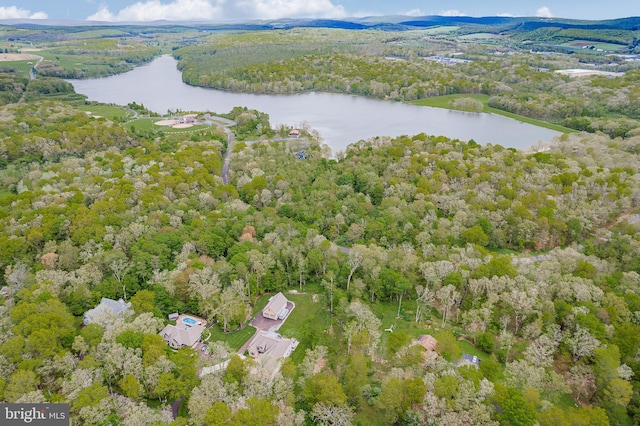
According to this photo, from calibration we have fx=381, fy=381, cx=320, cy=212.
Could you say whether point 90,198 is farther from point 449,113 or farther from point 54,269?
point 449,113

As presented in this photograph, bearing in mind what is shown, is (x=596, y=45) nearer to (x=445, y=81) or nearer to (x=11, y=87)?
(x=445, y=81)

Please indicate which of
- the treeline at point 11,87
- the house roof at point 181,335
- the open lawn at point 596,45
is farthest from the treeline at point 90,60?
the open lawn at point 596,45

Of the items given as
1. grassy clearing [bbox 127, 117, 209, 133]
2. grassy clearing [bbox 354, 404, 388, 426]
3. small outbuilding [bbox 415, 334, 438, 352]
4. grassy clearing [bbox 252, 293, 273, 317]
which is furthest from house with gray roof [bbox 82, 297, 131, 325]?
grassy clearing [bbox 127, 117, 209, 133]

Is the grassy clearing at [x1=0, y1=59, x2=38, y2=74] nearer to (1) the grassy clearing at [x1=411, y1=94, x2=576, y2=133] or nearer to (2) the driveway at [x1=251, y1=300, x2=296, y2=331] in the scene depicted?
(1) the grassy clearing at [x1=411, y1=94, x2=576, y2=133]

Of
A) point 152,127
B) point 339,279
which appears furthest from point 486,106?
point 339,279

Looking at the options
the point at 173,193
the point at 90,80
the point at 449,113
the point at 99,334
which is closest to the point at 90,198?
the point at 173,193

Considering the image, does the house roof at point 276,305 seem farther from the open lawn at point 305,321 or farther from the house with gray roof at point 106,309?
the house with gray roof at point 106,309
